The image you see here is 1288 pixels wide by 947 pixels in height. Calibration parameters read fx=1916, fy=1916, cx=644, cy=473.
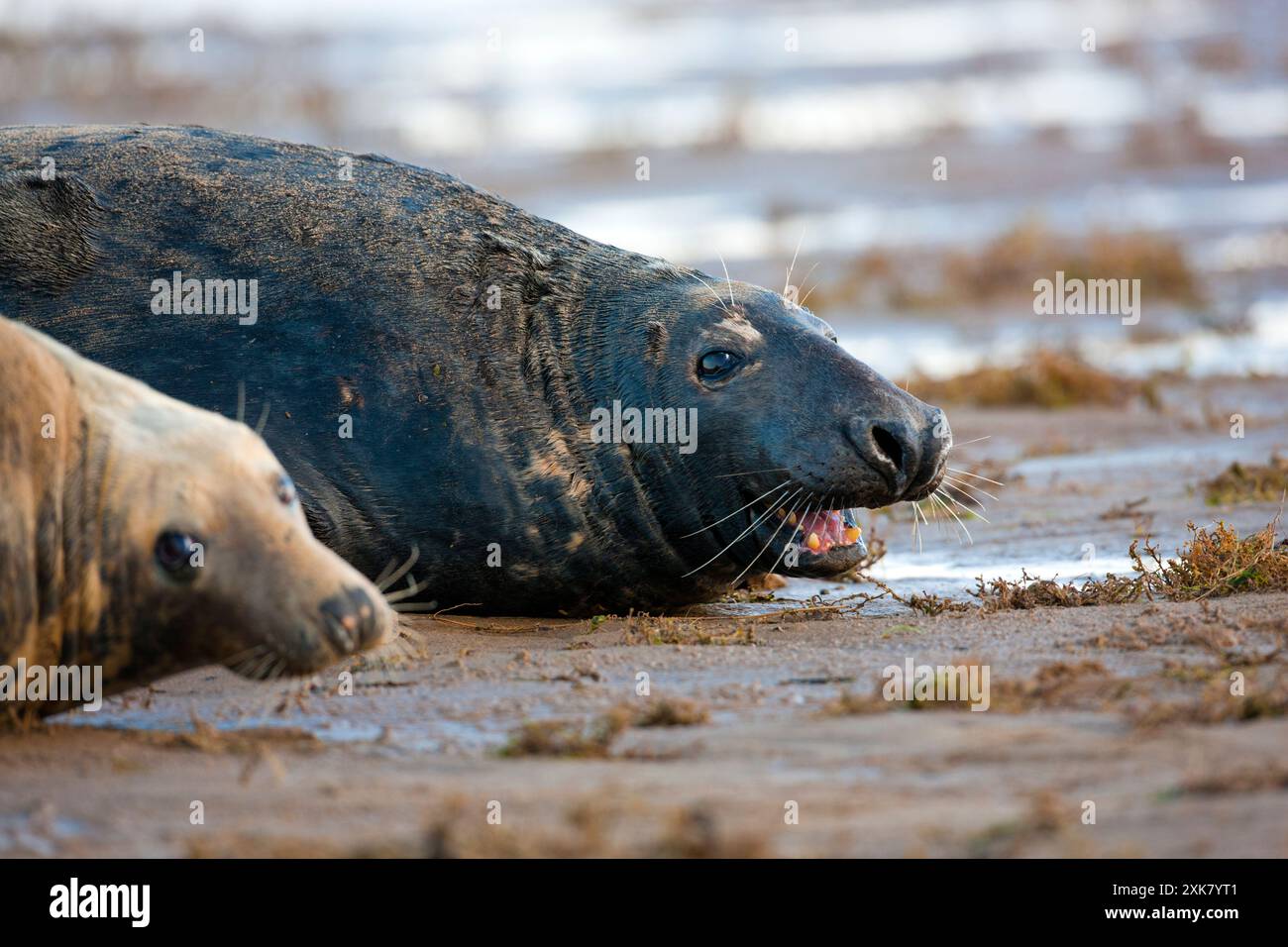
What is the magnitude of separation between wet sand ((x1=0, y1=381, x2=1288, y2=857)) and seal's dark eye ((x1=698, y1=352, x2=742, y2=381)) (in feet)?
3.13

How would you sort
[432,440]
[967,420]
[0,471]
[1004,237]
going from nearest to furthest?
[0,471] < [432,440] < [967,420] < [1004,237]

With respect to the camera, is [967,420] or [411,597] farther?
[967,420]

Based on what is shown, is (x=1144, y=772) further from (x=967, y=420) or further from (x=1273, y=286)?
(x=1273, y=286)

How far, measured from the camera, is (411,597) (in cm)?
725

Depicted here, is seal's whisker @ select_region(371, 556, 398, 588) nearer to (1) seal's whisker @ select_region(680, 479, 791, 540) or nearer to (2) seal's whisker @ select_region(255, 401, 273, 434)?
(2) seal's whisker @ select_region(255, 401, 273, 434)

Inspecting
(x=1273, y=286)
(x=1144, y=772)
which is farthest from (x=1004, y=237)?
(x=1144, y=772)

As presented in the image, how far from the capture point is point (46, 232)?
7152 millimetres

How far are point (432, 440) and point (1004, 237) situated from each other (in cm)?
1151

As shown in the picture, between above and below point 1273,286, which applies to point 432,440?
below

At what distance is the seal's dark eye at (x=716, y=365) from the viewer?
7297 mm

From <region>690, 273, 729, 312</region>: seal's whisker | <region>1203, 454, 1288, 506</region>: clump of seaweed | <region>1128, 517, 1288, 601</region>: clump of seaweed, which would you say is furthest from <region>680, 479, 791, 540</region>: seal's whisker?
<region>1203, 454, 1288, 506</region>: clump of seaweed

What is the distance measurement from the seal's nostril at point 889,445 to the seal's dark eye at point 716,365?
64 cm

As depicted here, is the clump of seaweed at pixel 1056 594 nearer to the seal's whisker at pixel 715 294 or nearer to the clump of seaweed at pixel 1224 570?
the clump of seaweed at pixel 1224 570

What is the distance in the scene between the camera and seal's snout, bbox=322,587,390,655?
5246 mm
